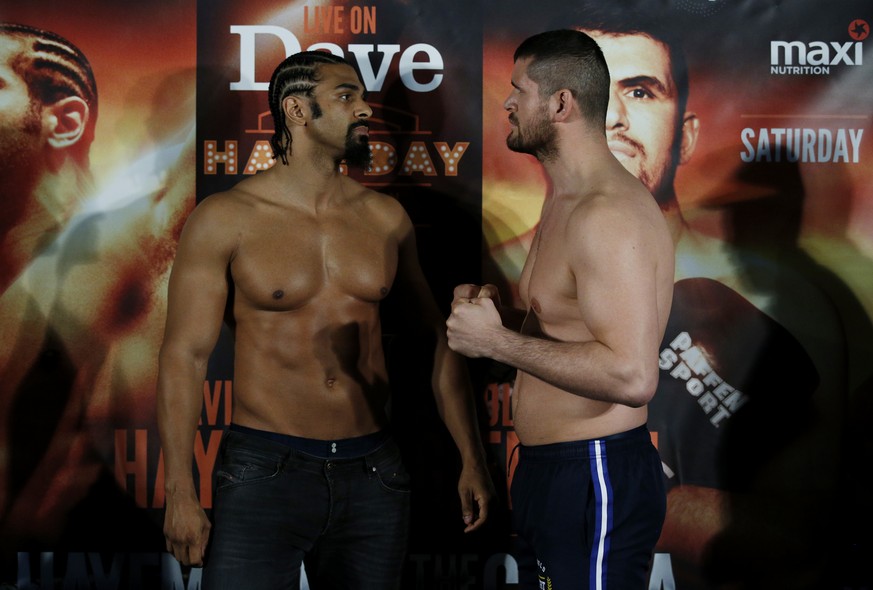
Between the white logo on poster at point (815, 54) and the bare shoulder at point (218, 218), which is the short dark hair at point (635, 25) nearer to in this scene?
the white logo on poster at point (815, 54)

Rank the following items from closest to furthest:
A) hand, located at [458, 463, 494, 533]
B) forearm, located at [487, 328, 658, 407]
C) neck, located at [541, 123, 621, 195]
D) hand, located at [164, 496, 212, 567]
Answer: forearm, located at [487, 328, 658, 407]
neck, located at [541, 123, 621, 195]
hand, located at [164, 496, 212, 567]
hand, located at [458, 463, 494, 533]

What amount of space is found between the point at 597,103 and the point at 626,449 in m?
0.83

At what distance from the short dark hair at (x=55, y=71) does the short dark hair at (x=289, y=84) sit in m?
0.87

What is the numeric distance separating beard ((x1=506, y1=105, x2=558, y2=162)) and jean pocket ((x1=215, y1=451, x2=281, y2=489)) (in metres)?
1.05

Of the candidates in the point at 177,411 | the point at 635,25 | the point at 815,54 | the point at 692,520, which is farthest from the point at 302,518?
the point at 815,54

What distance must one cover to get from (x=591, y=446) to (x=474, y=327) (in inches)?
15.1

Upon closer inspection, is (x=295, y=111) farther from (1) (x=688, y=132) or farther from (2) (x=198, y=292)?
(1) (x=688, y=132)

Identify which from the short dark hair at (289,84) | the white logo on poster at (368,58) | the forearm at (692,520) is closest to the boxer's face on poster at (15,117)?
the white logo on poster at (368,58)

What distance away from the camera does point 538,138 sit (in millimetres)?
2336

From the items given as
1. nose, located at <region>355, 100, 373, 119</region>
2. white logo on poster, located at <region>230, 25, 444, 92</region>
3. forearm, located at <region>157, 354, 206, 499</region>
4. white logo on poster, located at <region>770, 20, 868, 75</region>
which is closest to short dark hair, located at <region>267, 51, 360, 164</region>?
nose, located at <region>355, 100, 373, 119</region>

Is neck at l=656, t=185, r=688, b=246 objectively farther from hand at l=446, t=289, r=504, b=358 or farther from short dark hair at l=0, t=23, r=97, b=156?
short dark hair at l=0, t=23, r=97, b=156

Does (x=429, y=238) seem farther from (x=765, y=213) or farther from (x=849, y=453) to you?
(x=849, y=453)

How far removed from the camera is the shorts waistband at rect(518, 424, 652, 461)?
2.18 metres

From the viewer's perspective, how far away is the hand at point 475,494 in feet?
8.92
